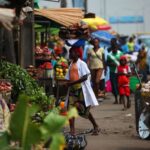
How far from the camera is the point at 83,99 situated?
33.9 feet

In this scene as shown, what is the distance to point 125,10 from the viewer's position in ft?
136

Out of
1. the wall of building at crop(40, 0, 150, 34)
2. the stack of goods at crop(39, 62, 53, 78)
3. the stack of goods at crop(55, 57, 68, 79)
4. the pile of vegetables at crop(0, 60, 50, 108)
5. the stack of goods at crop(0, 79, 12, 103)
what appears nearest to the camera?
the stack of goods at crop(0, 79, 12, 103)

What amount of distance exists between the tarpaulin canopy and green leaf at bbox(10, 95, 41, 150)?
9.28 metres

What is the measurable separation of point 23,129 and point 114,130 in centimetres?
851

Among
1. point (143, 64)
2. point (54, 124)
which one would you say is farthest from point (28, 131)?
point (143, 64)

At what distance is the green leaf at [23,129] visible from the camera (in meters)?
3.24

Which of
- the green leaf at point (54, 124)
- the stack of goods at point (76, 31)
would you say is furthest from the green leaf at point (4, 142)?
the stack of goods at point (76, 31)

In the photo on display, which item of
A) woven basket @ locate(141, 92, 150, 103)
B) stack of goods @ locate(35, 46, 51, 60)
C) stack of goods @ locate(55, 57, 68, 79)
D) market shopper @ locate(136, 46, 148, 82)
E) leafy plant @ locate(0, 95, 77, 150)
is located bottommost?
market shopper @ locate(136, 46, 148, 82)

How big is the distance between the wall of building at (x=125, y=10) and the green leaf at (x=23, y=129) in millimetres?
33602

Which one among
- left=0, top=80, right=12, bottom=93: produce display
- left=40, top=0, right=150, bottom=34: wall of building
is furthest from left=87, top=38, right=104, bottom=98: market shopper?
left=40, top=0, right=150, bottom=34: wall of building

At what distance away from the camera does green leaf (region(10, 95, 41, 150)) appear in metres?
3.24

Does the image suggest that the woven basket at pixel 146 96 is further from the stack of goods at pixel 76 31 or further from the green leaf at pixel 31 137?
the green leaf at pixel 31 137

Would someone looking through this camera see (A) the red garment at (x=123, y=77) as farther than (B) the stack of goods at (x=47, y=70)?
Yes

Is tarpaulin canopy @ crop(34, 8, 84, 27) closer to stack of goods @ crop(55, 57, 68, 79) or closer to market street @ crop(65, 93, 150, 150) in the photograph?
stack of goods @ crop(55, 57, 68, 79)
